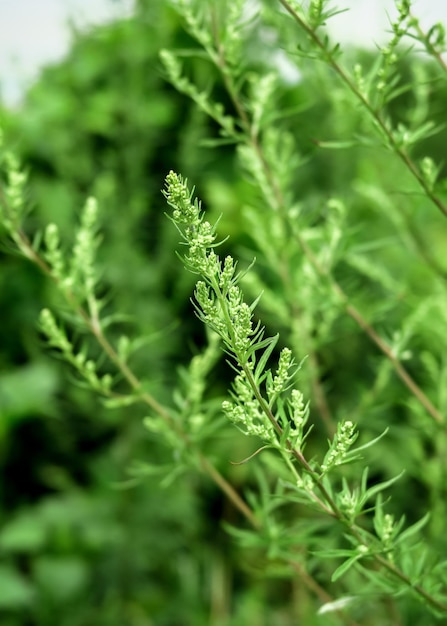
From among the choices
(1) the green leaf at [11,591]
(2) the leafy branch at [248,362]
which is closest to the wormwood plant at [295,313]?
(2) the leafy branch at [248,362]

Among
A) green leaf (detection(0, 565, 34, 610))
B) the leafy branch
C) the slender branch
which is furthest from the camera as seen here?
green leaf (detection(0, 565, 34, 610))

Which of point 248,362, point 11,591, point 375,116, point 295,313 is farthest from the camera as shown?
point 11,591

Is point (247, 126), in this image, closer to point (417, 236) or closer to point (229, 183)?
point (417, 236)

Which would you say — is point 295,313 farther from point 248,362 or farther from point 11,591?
point 11,591

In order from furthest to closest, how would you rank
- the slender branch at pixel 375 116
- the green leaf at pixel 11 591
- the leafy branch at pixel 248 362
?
1. the green leaf at pixel 11 591
2. the slender branch at pixel 375 116
3. the leafy branch at pixel 248 362

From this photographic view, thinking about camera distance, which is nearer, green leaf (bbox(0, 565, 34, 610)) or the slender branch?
the slender branch

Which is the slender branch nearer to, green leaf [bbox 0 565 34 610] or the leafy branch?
the leafy branch

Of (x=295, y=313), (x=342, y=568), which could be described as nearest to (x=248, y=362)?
(x=342, y=568)

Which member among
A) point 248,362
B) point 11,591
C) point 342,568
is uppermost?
point 248,362

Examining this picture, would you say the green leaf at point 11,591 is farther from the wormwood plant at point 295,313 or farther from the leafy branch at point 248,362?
the leafy branch at point 248,362

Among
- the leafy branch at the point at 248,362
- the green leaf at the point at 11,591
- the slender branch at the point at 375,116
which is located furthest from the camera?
the green leaf at the point at 11,591

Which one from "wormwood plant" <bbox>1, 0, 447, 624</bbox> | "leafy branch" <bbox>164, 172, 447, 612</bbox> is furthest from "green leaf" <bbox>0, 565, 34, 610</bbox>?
"leafy branch" <bbox>164, 172, 447, 612</bbox>

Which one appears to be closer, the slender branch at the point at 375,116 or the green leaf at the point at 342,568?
the green leaf at the point at 342,568
